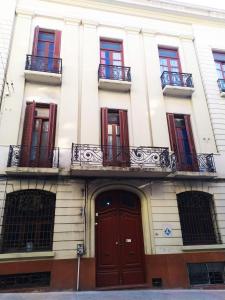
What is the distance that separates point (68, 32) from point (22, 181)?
7481 millimetres

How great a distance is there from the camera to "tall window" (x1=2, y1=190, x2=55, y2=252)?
26.3ft

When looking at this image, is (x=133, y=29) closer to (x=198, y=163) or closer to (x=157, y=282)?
(x=198, y=163)

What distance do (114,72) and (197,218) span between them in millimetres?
7203

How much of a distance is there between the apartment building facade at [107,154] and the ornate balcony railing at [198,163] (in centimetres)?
5

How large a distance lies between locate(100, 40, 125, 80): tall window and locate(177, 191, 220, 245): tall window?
6.03m

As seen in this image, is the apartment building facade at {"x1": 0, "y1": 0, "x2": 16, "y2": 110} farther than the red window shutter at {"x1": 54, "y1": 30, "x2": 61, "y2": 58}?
No

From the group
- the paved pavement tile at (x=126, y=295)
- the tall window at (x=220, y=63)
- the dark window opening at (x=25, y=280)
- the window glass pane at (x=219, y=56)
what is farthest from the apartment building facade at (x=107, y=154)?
the window glass pane at (x=219, y=56)

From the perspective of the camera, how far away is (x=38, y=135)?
9.52m

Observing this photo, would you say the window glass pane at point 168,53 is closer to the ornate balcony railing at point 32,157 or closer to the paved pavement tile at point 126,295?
the ornate balcony railing at point 32,157

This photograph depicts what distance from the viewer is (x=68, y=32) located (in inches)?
460

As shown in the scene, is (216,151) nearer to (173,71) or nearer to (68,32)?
(173,71)

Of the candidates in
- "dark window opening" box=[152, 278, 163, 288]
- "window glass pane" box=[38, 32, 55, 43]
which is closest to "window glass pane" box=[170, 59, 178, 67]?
"window glass pane" box=[38, 32, 55, 43]

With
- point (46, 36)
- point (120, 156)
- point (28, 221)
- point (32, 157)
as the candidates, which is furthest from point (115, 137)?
point (46, 36)

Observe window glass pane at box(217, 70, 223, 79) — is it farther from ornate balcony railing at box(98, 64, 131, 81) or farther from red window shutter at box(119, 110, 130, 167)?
red window shutter at box(119, 110, 130, 167)
